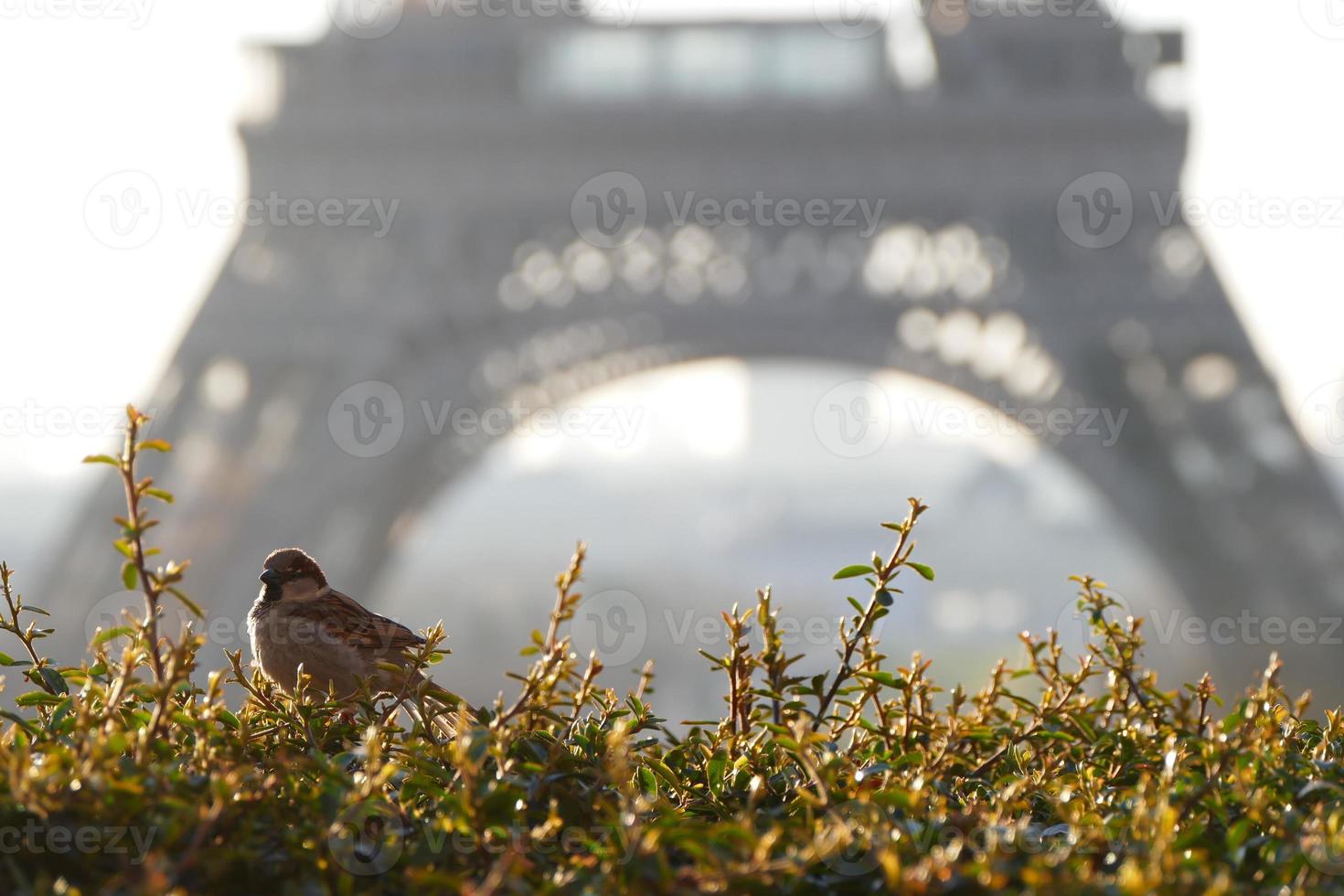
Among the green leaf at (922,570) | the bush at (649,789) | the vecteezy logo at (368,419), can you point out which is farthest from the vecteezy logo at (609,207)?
the green leaf at (922,570)

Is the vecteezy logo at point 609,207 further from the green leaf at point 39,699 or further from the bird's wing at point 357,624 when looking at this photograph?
the green leaf at point 39,699

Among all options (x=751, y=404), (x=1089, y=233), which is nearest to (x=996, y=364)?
(x=1089, y=233)

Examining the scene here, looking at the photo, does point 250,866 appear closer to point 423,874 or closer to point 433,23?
point 423,874
